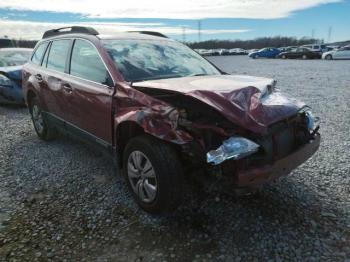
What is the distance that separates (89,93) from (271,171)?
2.19 metres

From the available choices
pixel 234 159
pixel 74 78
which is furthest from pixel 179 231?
pixel 74 78

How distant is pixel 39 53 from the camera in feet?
18.7

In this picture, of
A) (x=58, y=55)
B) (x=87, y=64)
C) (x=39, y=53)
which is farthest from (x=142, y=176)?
(x=39, y=53)

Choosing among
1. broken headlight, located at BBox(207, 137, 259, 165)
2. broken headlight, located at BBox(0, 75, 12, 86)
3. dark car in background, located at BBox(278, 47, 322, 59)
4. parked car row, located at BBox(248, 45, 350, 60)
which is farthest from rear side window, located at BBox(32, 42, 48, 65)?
dark car in background, located at BBox(278, 47, 322, 59)

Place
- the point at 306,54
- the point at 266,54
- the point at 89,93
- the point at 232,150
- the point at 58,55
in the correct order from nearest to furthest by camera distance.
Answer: the point at 232,150, the point at 89,93, the point at 58,55, the point at 306,54, the point at 266,54

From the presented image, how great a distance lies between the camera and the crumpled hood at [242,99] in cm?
280

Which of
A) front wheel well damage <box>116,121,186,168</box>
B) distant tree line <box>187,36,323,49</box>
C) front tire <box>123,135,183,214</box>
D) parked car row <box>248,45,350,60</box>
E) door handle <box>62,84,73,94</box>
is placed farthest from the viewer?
distant tree line <box>187,36,323,49</box>

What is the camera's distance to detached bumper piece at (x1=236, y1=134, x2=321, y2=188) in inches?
107

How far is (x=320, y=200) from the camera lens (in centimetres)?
351

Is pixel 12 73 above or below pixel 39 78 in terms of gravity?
below

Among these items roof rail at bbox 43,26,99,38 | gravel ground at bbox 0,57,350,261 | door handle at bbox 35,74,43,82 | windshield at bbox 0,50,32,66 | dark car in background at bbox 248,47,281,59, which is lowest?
gravel ground at bbox 0,57,350,261

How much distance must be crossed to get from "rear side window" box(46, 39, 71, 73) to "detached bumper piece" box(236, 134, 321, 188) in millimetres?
3043

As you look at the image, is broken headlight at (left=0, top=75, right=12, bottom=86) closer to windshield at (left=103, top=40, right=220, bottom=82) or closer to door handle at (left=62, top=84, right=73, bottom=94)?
door handle at (left=62, top=84, right=73, bottom=94)

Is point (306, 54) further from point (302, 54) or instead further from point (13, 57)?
point (13, 57)
